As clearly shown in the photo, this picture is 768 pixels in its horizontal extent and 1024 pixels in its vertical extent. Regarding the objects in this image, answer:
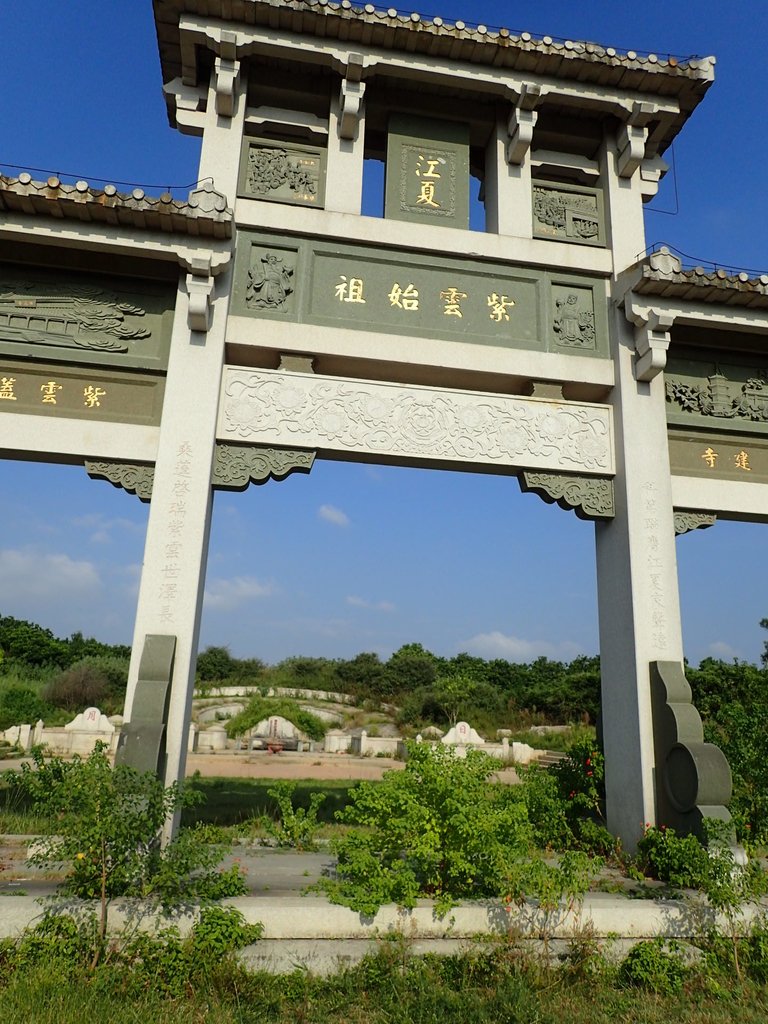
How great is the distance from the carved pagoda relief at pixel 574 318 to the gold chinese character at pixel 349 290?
5.57 feet

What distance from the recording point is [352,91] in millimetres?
5906

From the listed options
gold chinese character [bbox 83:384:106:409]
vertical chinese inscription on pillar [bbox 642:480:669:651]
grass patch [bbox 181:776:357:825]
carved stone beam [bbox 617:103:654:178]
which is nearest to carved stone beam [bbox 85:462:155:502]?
gold chinese character [bbox 83:384:106:409]

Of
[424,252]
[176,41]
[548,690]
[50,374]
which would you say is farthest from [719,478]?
[548,690]

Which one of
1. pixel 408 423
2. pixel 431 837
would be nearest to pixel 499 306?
pixel 408 423

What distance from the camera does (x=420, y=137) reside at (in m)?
6.37

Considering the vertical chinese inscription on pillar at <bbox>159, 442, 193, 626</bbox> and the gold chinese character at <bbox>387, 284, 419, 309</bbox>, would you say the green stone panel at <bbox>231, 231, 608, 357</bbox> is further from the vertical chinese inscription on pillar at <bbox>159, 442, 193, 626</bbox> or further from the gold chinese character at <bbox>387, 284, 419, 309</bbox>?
the vertical chinese inscription on pillar at <bbox>159, 442, 193, 626</bbox>

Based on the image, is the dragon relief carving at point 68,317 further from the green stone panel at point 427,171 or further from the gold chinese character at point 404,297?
the green stone panel at point 427,171

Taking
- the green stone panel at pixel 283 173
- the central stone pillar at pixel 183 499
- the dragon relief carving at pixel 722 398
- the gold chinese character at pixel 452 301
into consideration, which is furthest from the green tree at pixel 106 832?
the dragon relief carving at pixel 722 398

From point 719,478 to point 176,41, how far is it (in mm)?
6075

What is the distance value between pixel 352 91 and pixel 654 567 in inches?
185

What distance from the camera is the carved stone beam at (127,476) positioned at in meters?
5.10

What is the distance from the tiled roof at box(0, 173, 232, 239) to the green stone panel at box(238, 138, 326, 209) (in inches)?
27.2

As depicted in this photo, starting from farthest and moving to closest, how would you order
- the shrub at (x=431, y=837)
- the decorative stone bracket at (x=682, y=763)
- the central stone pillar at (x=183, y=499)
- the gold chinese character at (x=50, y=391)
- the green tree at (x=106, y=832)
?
1. the gold chinese character at (x=50, y=391)
2. the central stone pillar at (x=183, y=499)
3. the decorative stone bracket at (x=682, y=763)
4. the shrub at (x=431, y=837)
5. the green tree at (x=106, y=832)

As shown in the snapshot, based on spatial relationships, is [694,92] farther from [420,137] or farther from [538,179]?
[420,137]
